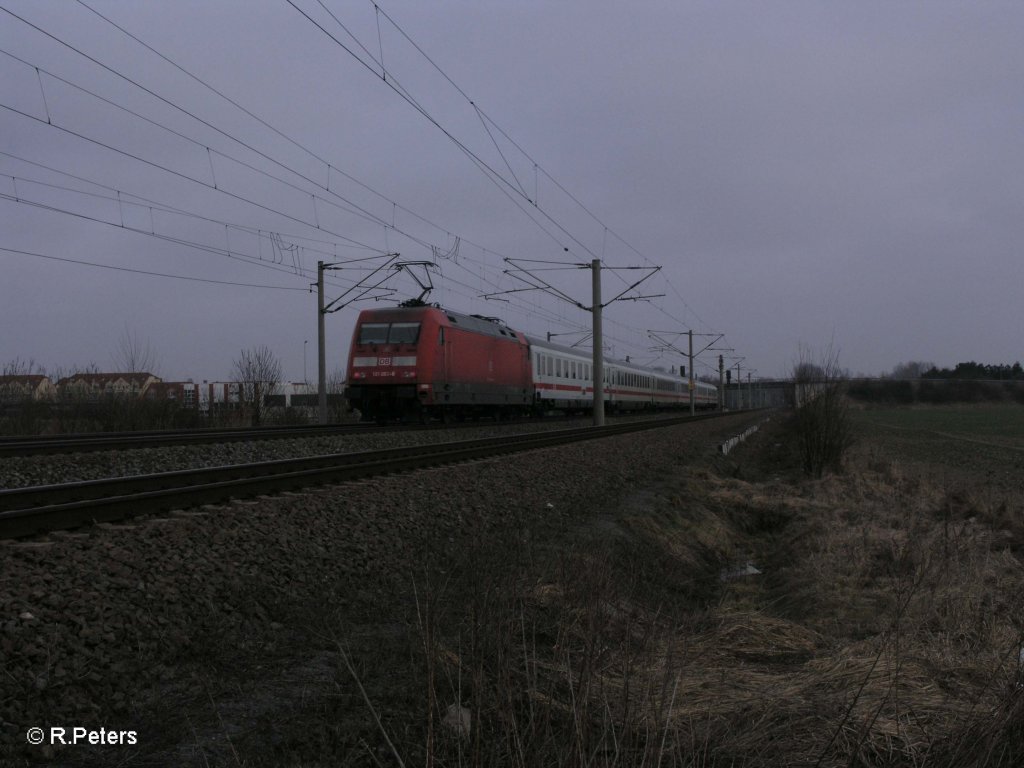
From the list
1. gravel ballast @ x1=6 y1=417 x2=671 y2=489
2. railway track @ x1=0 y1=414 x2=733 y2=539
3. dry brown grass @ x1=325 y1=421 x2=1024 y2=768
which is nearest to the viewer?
dry brown grass @ x1=325 y1=421 x2=1024 y2=768

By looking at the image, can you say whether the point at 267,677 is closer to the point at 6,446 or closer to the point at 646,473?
the point at 6,446

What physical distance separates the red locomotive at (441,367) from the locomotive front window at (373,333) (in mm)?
17

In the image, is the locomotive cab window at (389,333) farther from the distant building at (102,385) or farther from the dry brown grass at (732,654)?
the dry brown grass at (732,654)

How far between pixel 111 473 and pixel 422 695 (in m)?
9.34

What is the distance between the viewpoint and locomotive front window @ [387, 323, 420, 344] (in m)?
22.6

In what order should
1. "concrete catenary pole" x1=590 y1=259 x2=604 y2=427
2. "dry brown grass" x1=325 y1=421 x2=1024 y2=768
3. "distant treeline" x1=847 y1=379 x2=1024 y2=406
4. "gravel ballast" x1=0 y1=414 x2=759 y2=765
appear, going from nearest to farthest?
"dry brown grass" x1=325 y1=421 x2=1024 y2=768 < "gravel ballast" x1=0 y1=414 x2=759 y2=765 < "concrete catenary pole" x1=590 y1=259 x2=604 y2=427 < "distant treeline" x1=847 y1=379 x2=1024 y2=406

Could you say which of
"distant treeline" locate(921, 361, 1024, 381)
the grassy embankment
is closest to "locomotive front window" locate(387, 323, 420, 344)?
the grassy embankment

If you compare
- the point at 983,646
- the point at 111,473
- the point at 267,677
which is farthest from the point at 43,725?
the point at 111,473

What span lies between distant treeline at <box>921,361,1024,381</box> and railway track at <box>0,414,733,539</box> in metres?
134

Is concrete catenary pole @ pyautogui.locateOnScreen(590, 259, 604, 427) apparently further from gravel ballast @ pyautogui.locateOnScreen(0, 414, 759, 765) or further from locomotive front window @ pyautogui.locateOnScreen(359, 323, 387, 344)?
gravel ballast @ pyautogui.locateOnScreen(0, 414, 759, 765)

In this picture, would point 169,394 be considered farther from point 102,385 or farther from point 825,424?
point 825,424

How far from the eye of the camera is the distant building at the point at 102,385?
79.5 ft

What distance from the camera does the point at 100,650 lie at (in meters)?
4.12

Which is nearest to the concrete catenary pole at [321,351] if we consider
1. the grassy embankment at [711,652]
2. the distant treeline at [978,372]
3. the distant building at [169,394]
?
the distant building at [169,394]
